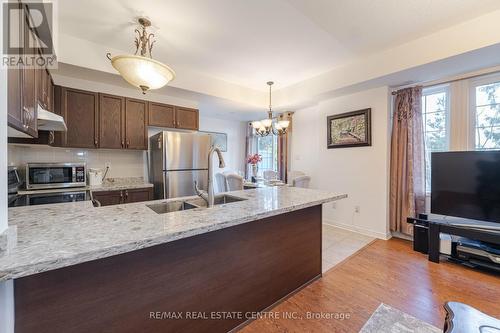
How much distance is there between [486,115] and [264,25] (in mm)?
3104

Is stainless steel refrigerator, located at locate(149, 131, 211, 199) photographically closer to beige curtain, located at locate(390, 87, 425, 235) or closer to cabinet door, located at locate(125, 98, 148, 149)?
cabinet door, located at locate(125, 98, 148, 149)

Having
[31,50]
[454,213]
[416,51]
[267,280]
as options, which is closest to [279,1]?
[416,51]

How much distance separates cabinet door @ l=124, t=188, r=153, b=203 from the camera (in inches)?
121

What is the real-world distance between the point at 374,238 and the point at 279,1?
3.49m

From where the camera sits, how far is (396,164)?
11.0 ft

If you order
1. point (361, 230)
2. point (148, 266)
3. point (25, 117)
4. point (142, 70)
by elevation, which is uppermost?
point (142, 70)

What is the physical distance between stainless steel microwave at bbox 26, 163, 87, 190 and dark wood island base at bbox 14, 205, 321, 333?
244 centimetres

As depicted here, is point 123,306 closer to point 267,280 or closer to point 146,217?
point 146,217

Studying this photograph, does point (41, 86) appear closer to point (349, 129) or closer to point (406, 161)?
point (349, 129)

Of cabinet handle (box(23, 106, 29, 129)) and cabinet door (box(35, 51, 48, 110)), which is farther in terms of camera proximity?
cabinet door (box(35, 51, 48, 110))

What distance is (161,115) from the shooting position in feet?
11.8

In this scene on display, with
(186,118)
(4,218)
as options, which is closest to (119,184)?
(186,118)

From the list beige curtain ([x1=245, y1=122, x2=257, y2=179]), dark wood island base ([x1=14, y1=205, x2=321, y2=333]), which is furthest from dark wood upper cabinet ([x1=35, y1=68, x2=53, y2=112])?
beige curtain ([x1=245, y1=122, x2=257, y2=179])

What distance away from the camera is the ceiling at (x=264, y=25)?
6.62 feet
